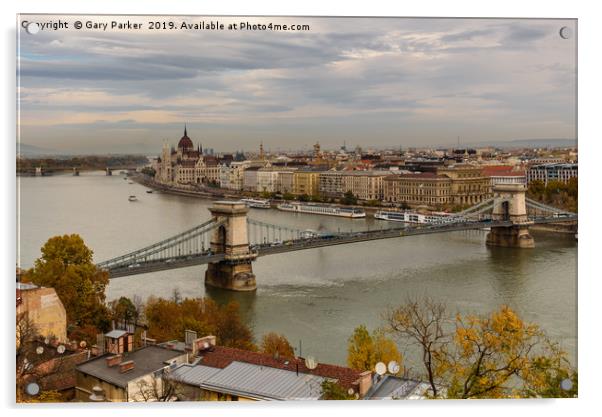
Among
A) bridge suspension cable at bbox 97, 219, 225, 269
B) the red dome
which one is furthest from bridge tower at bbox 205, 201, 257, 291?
the red dome

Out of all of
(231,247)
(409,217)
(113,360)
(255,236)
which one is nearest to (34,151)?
(113,360)

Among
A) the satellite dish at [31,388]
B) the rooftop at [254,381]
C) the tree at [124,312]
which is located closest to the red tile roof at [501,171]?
the tree at [124,312]

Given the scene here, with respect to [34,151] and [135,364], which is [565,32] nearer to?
[135,364]

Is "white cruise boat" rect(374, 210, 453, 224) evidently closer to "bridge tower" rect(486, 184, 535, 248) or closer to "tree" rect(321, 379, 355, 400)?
"bridge tower" rect(486, 184, 535, 248)

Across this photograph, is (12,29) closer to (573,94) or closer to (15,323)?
(15,323)

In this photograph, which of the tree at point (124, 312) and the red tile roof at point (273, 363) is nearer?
the red tile roof at point (273, 363)

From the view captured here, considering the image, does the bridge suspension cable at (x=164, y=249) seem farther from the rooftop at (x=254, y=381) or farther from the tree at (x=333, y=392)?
the tree at (x=333, y=392)
